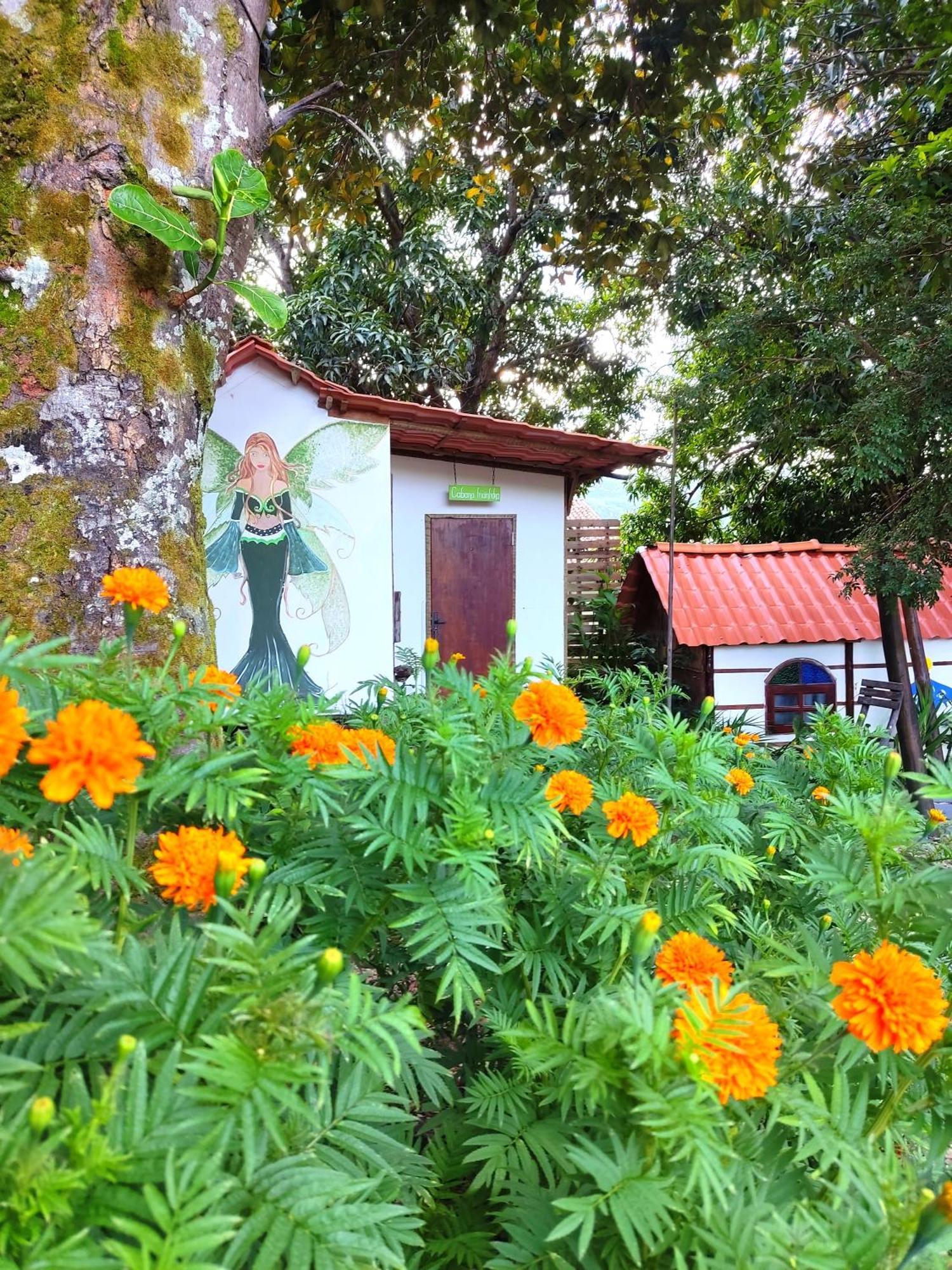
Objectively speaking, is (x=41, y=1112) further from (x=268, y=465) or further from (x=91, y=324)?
(x=268, y=465)

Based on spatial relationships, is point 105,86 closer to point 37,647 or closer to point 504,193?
point 37,647

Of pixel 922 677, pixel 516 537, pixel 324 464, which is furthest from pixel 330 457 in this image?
pixel 922 677

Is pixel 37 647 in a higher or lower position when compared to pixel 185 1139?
higher

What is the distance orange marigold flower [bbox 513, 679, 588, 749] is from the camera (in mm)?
917

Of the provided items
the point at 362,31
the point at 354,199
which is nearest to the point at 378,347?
the point at 354,199

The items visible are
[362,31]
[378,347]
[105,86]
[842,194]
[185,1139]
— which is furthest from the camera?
[378,347]

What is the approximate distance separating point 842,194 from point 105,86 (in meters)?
5.15

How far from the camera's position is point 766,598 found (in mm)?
5707

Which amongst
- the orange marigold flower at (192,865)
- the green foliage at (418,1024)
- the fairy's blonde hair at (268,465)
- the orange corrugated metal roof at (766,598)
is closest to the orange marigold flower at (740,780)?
the green foliage at (418,1024)

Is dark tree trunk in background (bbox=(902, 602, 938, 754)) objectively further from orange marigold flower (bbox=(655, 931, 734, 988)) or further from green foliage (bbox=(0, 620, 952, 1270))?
orange marigold flower (bbox=(655, 931, 734, 988))

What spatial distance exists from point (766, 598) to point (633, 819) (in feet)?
17.0

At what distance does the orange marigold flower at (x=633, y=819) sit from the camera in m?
0.98

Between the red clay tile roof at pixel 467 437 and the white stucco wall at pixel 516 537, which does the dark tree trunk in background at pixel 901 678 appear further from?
the white stucco wall at pixel 516 537

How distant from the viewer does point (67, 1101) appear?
55 centimetres
